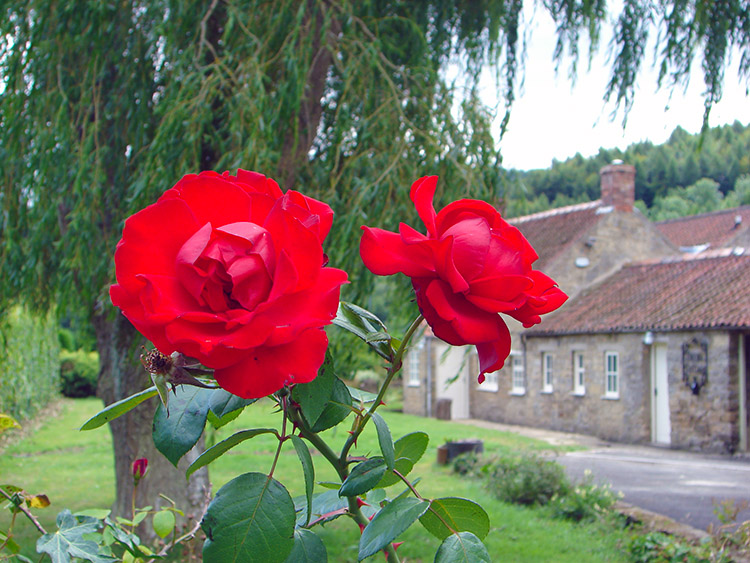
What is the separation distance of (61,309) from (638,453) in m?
13.6

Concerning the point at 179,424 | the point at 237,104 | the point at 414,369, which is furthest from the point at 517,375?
the point at 179,424

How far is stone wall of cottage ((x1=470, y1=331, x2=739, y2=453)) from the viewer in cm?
1477

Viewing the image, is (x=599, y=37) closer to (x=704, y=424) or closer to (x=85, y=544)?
(x=85, y=544)

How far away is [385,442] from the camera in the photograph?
80cm

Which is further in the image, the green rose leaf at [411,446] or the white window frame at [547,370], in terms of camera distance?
the white window frame at [547,370]

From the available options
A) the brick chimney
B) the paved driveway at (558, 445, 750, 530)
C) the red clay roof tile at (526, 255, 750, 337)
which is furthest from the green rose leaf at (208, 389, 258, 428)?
the brick chimney

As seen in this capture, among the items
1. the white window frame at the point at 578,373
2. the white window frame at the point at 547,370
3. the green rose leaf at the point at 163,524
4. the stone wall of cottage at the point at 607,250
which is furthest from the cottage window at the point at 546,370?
the green rose leaf at the point at 163,524

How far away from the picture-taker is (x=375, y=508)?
109cm

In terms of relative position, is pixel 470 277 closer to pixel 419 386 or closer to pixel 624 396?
pixel 624 396

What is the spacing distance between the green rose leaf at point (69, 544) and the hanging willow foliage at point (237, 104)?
107 inches

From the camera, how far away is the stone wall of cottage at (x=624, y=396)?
14773 mm

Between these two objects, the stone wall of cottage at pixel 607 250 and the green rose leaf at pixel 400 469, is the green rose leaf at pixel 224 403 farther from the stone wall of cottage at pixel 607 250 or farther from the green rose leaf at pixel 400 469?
the stone wall of cottage at pixel 607 250

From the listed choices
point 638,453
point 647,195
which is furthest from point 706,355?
point 647,195

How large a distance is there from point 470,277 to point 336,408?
26 centimetres
